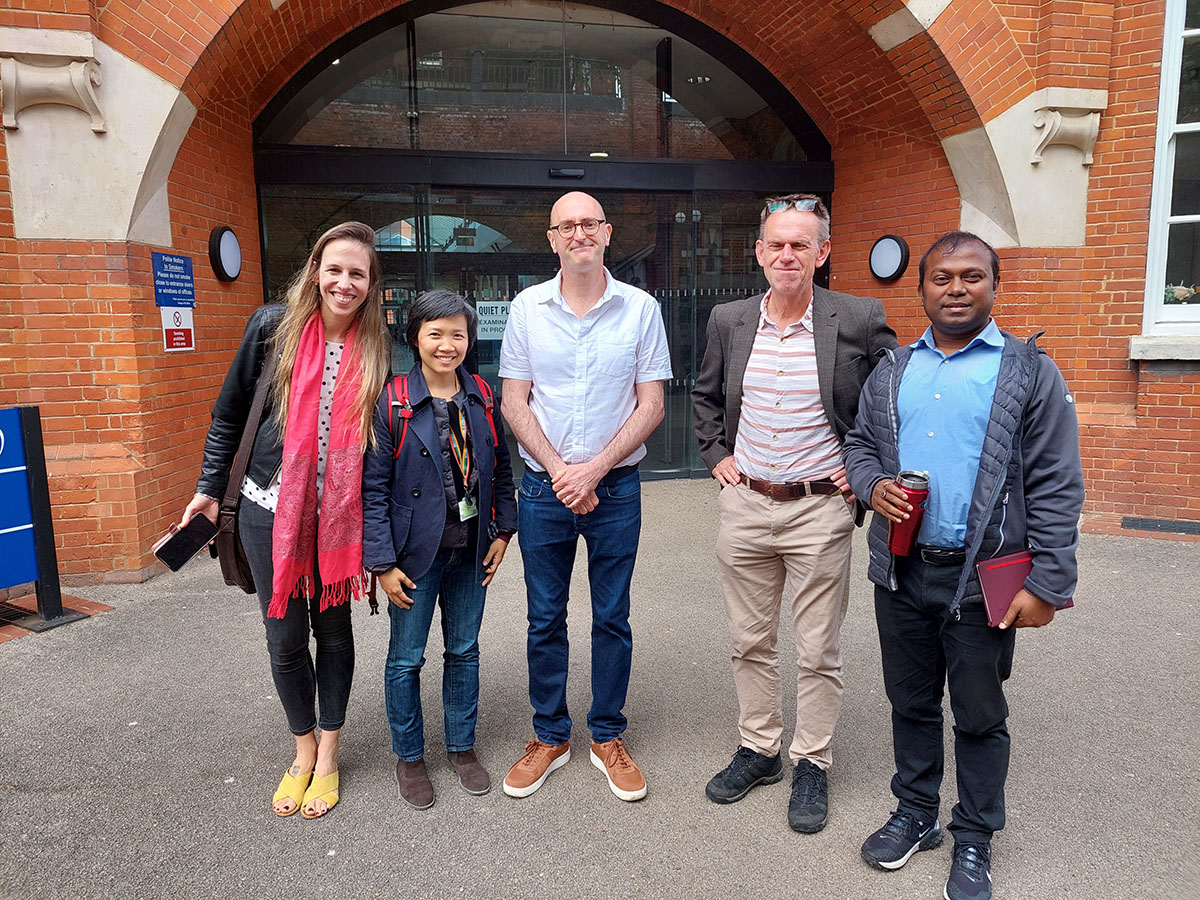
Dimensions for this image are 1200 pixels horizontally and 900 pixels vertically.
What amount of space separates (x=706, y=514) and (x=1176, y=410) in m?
3.74

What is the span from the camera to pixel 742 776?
9.84 ft

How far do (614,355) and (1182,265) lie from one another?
5881mm

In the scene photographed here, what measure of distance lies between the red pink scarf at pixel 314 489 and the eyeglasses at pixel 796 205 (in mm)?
1540

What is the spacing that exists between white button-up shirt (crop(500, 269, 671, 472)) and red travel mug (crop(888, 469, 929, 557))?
1.00 meters

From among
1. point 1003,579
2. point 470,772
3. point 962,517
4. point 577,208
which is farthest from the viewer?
point 470,772

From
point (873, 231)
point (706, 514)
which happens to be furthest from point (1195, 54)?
point (706, 514)

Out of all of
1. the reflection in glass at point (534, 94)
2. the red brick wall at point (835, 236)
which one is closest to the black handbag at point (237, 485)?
the red brick wall at point (835, 236)

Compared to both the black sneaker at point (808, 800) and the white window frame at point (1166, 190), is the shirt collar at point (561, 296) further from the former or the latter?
the white window frame at point (1166, 190)

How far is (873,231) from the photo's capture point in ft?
25.5

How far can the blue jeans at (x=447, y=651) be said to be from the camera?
9.48 feet

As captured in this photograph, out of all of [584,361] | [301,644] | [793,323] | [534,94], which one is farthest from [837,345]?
[534,94]

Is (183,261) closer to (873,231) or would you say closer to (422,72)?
(422,72)

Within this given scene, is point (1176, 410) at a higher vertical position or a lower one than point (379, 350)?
lower

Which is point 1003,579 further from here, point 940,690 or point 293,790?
point 293,790
